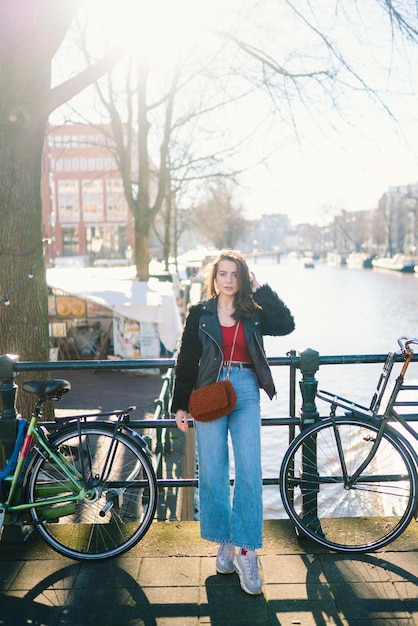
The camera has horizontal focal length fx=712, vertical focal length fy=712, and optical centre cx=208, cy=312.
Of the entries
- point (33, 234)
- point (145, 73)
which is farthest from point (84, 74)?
point (145, 73)

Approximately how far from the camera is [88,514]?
399 cm

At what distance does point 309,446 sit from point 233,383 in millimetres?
734

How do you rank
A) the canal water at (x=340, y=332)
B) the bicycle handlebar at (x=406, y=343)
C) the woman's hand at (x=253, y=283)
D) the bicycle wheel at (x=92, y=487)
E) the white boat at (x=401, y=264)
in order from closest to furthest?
the woman's hand at (x=253, y=283)
the bicycle wheel at (x=92, y=487)
the bicycle handlebar at (x=406, y=343)
the canal water at (x=340, y=332)
the white boat at (x=401, y=264)

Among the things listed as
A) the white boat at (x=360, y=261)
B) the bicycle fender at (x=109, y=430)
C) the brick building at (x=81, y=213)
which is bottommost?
the white boat at (x=360, y=261)

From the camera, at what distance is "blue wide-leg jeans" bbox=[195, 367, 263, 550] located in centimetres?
355

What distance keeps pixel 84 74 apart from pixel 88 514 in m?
3.62

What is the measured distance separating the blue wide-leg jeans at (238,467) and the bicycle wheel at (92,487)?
13.3 inches

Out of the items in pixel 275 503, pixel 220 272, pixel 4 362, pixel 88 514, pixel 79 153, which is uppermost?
pixel 79 153

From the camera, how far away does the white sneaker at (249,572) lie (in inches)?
133

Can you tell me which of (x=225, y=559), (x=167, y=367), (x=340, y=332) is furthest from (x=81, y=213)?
(x=225, y=559)

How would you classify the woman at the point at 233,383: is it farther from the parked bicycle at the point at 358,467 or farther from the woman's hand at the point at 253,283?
the parked bicycle at the point at 358,467

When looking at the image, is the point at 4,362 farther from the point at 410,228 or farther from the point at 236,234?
the point at 410,228

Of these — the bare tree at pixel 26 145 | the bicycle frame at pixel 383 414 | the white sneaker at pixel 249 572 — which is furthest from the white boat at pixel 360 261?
the white sneaker at pixel 249 572

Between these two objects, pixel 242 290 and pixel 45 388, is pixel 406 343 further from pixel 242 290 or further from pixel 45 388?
pixel 45 388
